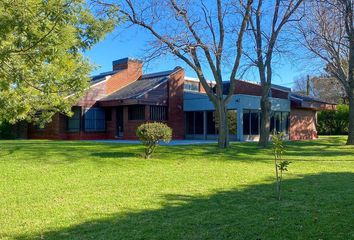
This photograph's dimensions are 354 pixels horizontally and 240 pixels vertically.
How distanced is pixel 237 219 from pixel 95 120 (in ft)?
84.7

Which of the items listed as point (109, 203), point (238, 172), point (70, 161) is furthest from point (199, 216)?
point (70, 161)

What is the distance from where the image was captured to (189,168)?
13516mm

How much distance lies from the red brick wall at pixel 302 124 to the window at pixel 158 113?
454 inches

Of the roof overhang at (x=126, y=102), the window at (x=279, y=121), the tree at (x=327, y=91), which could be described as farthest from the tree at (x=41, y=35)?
the tree at (x=327, y=91)

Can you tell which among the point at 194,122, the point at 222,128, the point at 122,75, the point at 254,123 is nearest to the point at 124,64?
the point at 122,75

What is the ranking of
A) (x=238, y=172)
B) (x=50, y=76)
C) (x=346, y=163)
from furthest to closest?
(x=346, y=163) → (x=238, y=172) → (x=50, y=76)

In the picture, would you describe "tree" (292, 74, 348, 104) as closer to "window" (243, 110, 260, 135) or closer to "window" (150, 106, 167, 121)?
"window" (243, 110, 260, 135)

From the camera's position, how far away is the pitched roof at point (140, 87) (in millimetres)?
29847

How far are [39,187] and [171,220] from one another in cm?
427

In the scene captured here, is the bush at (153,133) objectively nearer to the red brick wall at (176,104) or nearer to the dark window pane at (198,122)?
the red brick wall at (176,104)

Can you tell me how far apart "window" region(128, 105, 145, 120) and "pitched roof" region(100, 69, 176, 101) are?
0.94 m

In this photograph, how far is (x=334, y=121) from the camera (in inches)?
1802

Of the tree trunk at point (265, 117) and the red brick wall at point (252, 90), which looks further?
the red brick wall at point (252, 90)

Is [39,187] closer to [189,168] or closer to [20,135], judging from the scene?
[189,168]
